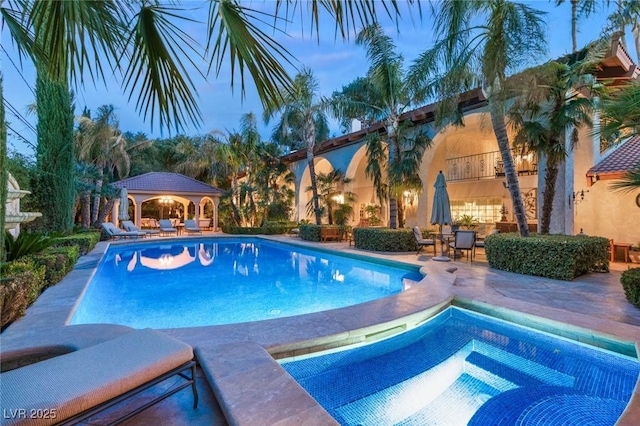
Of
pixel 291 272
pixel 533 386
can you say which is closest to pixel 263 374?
pixel 533 386

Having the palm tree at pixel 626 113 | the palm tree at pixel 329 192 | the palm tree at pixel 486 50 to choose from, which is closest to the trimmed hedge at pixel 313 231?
the palm tree at pixel 329 192

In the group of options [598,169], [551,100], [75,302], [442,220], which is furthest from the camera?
[442,220]

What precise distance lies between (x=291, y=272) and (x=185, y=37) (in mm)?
10117

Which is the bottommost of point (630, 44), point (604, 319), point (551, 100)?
point (604, 319)

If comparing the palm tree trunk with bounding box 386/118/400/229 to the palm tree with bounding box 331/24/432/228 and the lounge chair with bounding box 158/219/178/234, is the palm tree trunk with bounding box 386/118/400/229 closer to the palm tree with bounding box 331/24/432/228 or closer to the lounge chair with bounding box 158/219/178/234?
the palm tree with bounding box 331/24/432/228

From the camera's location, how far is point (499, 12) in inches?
346

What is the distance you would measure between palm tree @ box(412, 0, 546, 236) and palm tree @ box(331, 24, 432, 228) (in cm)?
256

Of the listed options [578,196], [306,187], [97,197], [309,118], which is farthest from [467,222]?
[97,197]

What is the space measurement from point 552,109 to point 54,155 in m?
18.2

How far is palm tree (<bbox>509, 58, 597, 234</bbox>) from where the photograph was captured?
9250 mm

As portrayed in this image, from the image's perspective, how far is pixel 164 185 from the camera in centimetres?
2633

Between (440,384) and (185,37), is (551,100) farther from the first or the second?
(185,37)

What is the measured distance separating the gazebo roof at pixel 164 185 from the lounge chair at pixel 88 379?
82.2ft

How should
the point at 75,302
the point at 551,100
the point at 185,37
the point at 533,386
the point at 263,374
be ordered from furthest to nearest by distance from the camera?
the point at 551,100 → the point at 75,302 → the point at 533,386 → the point at 263,374 → the point at 185,37
